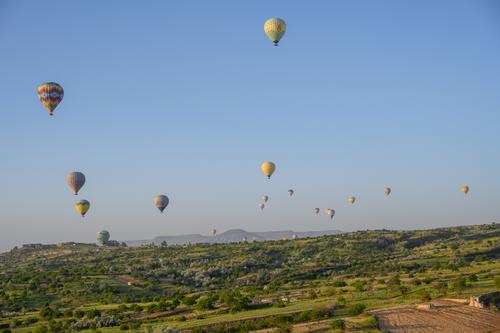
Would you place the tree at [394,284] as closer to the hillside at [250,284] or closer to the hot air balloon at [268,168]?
the hillside at [250,284]

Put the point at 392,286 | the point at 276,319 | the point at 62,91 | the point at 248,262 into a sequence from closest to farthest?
1. the point at 276,319
2. the point at 392,286
3. the point at 62,91
4. the point at 248,262

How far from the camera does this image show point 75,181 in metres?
88.7

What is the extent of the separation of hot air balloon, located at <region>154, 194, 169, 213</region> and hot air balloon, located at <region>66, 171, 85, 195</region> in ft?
81.6

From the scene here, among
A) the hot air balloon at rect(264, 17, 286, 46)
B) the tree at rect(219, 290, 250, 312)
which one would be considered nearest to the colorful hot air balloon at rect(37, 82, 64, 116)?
the hot air balloon at rect(264, 17, 286, 46)

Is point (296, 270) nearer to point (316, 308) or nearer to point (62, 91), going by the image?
point (62, 91)

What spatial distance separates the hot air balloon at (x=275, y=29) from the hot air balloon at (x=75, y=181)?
3633 cm

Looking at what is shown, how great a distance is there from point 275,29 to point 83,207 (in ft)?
164

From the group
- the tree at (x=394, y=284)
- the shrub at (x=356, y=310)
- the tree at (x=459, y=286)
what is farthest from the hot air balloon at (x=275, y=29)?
the shrub at (x=356, y=310)

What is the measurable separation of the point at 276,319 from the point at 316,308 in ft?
13.0

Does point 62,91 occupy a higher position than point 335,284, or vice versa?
point 62,91

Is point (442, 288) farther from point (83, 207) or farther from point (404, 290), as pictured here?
point (83, 207)

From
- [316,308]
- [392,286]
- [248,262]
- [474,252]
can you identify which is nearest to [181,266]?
[248,262]

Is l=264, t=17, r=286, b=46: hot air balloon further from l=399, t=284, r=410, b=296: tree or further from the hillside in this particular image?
l=399, t=284, r=410, b=296: tree

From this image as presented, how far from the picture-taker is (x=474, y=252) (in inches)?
3605
